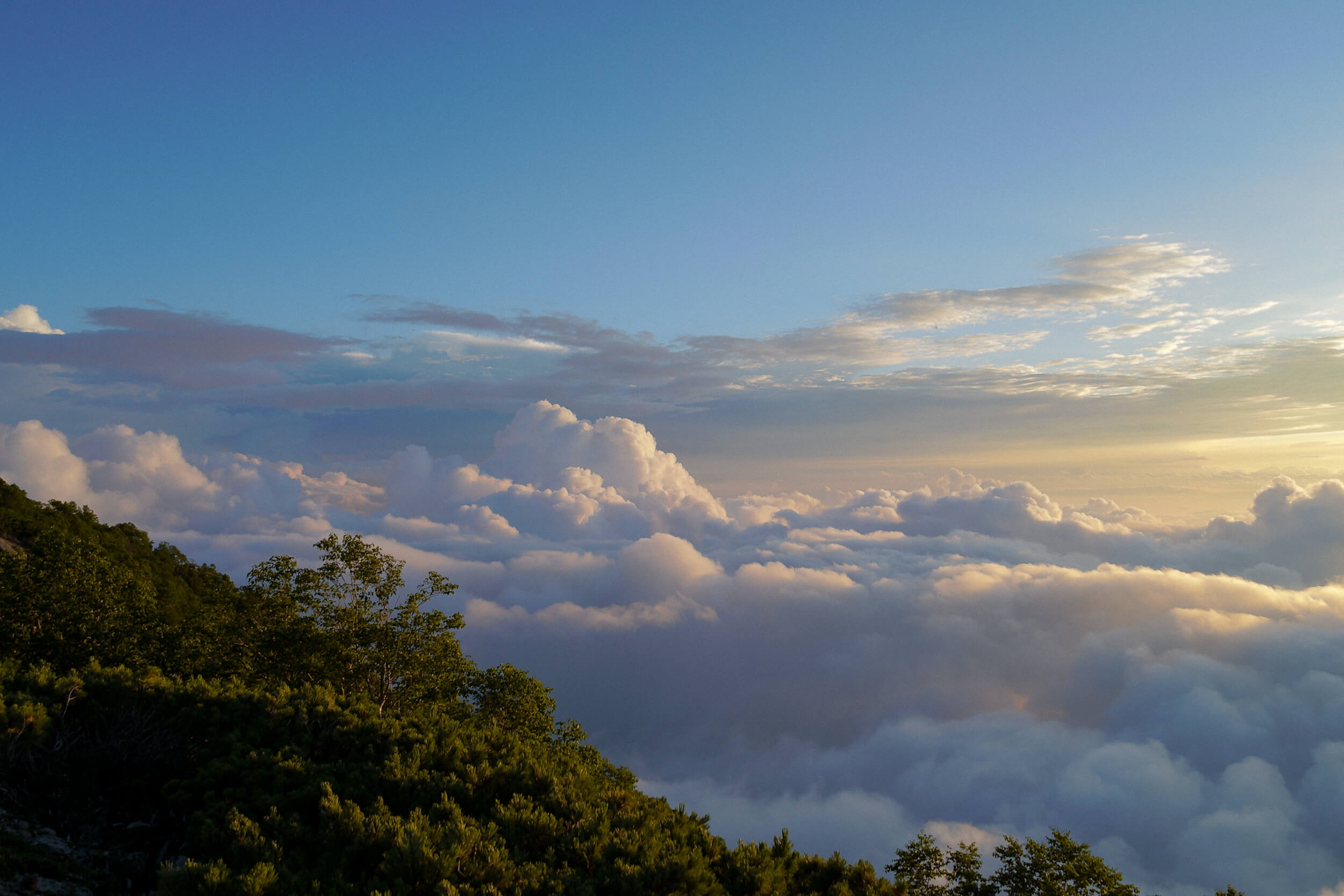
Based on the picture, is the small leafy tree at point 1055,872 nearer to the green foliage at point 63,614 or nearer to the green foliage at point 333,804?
the green foliage at point 333,804

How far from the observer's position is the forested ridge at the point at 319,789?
49.7ft

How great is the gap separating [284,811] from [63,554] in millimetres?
30736

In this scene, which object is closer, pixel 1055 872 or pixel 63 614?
pixel 1055 872

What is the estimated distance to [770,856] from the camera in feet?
57.4

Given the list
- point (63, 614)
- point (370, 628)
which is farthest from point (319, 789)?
point (63, 614)

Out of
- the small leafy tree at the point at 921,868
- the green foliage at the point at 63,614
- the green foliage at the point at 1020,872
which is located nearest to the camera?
the green foliage at the point at 1020,872

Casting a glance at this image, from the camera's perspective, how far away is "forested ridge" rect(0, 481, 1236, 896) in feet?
49.7

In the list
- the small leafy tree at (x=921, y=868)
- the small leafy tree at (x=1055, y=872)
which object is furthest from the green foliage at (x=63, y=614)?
the small leafy tree at (x=1055, y=872)

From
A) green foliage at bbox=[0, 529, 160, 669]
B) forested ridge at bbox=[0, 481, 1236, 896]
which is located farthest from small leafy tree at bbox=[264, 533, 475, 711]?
green foliage at bbox=[0, 529, 160, 669]

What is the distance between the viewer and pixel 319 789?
18516 millimetres

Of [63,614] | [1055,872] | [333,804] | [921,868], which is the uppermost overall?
[63,614]

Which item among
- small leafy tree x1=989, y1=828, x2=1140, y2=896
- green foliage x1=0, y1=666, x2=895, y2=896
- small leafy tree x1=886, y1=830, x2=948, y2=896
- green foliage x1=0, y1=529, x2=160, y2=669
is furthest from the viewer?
small leafy tree x1=886, y1=830, x2=948, y2=896

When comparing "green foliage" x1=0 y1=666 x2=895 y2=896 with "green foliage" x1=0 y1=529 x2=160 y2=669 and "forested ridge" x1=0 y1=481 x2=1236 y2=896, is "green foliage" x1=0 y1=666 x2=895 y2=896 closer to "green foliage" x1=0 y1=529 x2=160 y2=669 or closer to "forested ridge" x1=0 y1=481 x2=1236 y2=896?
"forested ridge" x1=0 y1=481 x2=1236 y2=896

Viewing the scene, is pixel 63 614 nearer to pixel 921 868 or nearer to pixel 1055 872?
pixel 921 868
